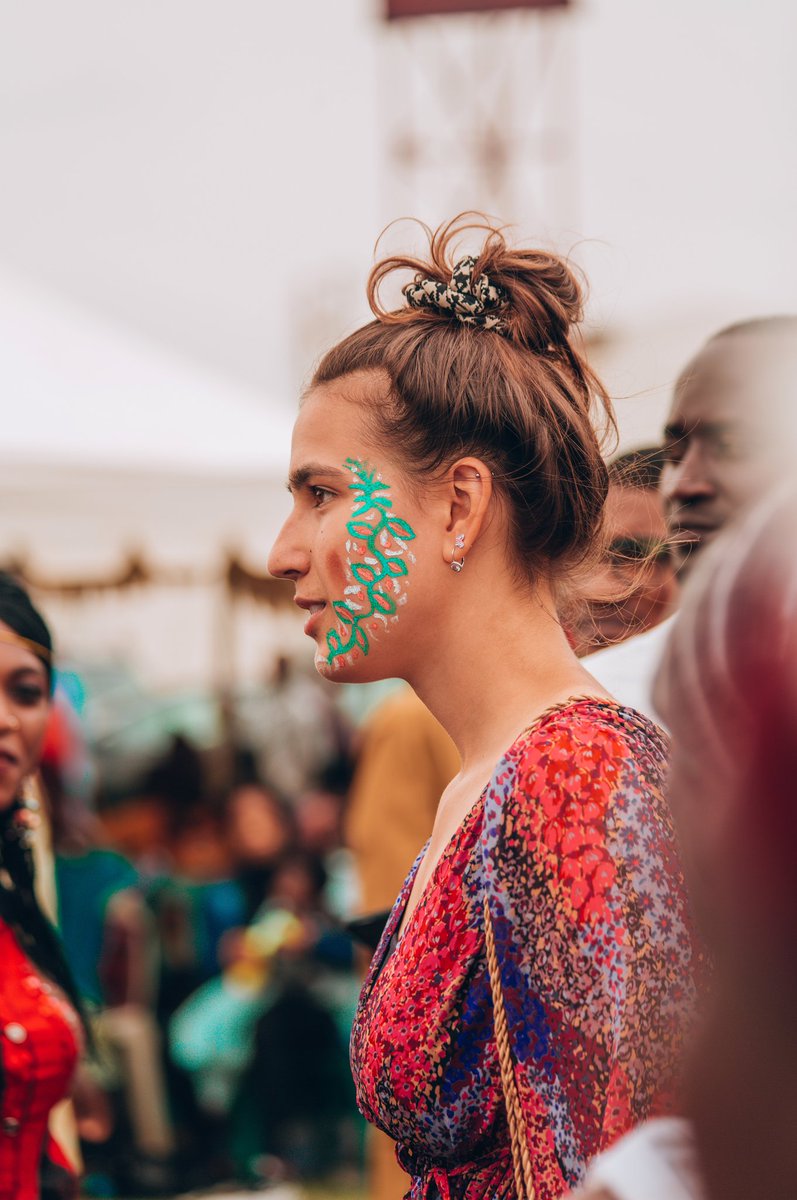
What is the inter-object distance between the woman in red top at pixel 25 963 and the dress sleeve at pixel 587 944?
1232 mm

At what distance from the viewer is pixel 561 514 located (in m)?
1.71

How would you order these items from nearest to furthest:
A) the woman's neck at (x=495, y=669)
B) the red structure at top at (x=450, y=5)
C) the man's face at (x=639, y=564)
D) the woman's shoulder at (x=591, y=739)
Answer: the woman's shoulder at (x=591, y=739)
the woman's neck at (x=495, y=669)
the man's face at (x=639, y=564)
the red structure at top at (x=450, y=5)

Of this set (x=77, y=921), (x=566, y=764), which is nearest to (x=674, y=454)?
(x=566, y=764)

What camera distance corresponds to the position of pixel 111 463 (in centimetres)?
660

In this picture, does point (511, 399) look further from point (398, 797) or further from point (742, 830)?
point (398, 797)

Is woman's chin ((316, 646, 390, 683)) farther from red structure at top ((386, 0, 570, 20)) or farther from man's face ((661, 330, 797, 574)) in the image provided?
red structure at top ((386, 0, 570, 20))

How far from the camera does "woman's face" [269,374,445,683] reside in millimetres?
1702

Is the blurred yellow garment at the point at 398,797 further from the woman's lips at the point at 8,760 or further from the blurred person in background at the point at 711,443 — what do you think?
the woman's lips at the point at 8,760

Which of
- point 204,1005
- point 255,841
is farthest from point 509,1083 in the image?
point 255,841

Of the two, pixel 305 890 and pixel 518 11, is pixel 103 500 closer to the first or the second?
pixel 305 890

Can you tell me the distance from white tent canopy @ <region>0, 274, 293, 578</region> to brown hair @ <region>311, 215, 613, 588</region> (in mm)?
4756

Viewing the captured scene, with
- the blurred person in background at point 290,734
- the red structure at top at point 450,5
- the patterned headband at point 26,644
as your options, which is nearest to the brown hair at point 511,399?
the patterned headband at point 26,644

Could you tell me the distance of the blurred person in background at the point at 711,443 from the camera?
7.69 ft

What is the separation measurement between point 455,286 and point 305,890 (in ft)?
16.4
